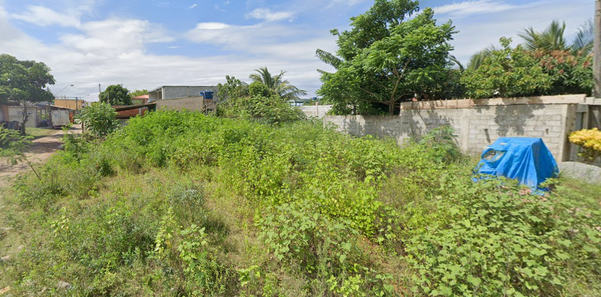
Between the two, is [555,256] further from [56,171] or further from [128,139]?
[128,139]

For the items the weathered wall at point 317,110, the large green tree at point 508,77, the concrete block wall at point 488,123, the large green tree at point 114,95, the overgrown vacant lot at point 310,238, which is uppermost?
the large green tree at point 114,95

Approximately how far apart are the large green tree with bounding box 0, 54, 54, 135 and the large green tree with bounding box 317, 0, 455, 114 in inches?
579

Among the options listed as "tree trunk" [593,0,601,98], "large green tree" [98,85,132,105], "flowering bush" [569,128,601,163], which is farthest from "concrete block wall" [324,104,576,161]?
"large green tree" [98,85,132,105]

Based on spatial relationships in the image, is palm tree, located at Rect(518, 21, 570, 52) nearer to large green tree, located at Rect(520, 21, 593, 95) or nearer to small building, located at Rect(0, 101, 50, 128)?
large green tree, located at Rect(520, 21, 593, 95)

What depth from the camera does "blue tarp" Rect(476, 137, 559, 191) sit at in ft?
14.8

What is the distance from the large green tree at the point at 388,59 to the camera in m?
6.91

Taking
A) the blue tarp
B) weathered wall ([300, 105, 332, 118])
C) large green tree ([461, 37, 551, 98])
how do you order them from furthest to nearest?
weathered wall ([300, 105, 332, 118]) → large green tree ([461, 37, 551, 98]) → the blue tarp

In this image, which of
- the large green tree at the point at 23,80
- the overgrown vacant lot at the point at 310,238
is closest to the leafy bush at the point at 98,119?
the overgrown vacant lot at the point at 310,238

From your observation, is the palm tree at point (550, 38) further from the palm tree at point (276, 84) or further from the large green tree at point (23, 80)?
the large green tree at point (23, 80)

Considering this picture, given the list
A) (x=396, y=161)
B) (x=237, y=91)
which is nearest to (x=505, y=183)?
(x=396, y=161)

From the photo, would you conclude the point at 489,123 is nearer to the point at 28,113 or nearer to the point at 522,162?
the point at 522,162

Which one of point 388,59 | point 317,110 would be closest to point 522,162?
point 388,59

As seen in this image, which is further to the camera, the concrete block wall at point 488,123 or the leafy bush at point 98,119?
the leafy bush at point 98,119

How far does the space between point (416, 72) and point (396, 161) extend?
3969mm
